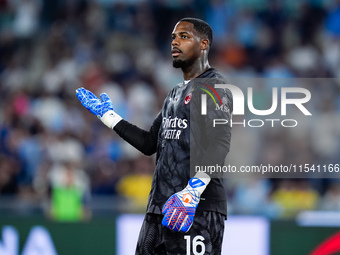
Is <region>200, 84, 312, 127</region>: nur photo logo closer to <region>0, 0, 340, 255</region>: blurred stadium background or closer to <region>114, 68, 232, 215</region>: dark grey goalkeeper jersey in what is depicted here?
<region>0, 0, 340, 255</region>: blurred stadium background

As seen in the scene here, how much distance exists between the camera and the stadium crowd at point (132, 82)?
29.7 ft

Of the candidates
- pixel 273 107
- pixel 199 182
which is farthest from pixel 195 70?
pixel 273 107

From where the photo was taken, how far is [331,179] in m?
8.89

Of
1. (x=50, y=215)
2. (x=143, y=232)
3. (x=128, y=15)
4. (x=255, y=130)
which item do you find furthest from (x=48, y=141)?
(x=143, y=232)

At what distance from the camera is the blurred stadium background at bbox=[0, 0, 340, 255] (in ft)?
25.9

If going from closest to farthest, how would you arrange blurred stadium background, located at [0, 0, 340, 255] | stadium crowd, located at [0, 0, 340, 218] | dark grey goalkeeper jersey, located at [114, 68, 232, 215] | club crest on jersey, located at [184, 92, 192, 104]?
dark grey goalkeeper jersey, located at [114, 68, 232, 215] < club crest on jersey, located at [184, 92, 192, 104] < blurred stadium background, located at [0, 0, 340, 255] < stadium crowd, located at [0, 0, 340, 218]

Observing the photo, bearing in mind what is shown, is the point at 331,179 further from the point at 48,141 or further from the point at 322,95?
the point at 48,141

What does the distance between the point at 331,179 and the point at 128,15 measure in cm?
591

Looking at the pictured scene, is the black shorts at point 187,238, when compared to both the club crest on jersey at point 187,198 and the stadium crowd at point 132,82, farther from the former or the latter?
the stadium crowd at point 132,82

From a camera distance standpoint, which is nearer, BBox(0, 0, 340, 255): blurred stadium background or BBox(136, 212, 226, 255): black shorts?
BBox(136, 212, 226, 255): black shorts

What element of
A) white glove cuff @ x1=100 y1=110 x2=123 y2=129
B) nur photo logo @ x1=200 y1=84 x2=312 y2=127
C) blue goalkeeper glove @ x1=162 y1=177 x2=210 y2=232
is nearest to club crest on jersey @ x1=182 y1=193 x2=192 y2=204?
blue goalkeeper glove @ x1=162 y1=177 x2=210 y2=232

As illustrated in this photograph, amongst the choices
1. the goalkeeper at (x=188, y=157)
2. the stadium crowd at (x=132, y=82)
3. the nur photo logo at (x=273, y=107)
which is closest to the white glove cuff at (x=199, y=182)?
the goalkeeper at (x=188, y=157)

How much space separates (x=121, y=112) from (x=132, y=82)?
874 mm

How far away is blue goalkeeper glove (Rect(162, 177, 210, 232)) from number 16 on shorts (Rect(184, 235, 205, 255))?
0.19 metres
